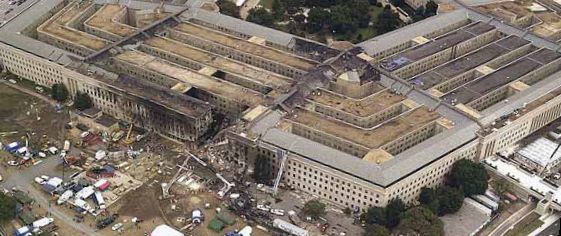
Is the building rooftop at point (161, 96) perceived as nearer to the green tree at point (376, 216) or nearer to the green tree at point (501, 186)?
the green tree at point (376, 216)

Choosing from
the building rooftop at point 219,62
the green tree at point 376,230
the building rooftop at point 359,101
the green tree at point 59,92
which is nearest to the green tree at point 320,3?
the building rooftop at point 219,62

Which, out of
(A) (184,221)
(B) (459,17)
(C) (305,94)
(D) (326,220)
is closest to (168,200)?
(A) (184,221)

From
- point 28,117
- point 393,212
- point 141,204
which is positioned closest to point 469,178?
point 393,212

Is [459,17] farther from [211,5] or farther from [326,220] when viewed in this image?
[326,220]

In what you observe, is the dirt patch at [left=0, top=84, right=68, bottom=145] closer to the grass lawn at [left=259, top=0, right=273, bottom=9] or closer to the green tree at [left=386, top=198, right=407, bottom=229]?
the green tree at [left=386, top=198, right=407, bottom=229]

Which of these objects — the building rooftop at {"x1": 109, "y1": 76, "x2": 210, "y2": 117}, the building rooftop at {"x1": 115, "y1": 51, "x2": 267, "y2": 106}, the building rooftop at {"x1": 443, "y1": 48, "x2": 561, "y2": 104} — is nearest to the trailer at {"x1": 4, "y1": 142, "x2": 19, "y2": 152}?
the building rooftop at {"x1": 109, "y1": 76, "x2": 210, "y2": 117}

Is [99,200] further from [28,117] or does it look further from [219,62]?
[219,62]
